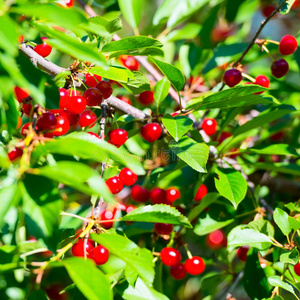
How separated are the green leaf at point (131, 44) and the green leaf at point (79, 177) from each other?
432 millimetres

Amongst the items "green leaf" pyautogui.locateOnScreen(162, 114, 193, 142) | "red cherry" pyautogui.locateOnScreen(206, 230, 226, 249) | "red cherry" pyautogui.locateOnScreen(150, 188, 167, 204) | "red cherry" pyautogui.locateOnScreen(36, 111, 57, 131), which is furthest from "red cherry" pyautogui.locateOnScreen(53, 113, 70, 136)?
"red cherry" pyautogui.locateOnScreen(206, 230, 226, 249)

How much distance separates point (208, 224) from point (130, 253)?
582 mm

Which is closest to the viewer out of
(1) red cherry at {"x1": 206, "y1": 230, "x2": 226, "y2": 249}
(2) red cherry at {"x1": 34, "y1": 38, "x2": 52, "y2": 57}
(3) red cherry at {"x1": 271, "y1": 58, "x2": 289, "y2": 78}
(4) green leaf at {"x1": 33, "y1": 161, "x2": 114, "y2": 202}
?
(4) green leaf at {"x1": 33, "y1": 161, "x2": 114, "y2": 202}

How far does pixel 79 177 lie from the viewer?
26.2 inches

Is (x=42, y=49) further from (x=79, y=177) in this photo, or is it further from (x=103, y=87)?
(x=79, y=177)

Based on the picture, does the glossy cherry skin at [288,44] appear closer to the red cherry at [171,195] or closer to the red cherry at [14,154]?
the red cherry at [171,195]

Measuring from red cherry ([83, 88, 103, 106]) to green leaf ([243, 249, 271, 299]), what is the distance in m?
0.73

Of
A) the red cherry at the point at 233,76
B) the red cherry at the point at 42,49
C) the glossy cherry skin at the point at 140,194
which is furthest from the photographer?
the glossy cherry skin at the point at 140,194

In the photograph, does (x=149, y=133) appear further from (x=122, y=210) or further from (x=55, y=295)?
(x=55, y=295)

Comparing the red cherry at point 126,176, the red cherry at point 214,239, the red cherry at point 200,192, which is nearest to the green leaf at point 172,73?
the red cherry at point 126,176

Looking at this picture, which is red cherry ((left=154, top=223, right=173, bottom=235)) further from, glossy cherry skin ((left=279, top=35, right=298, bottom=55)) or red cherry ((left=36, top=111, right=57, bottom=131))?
glossy cherry skin ((left=279, top=35, right=298, bottom=55))

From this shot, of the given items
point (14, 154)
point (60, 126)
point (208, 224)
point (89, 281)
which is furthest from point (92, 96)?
point (208, 224)

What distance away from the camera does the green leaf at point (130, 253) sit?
29.5 inches

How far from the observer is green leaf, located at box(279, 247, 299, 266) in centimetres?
99
